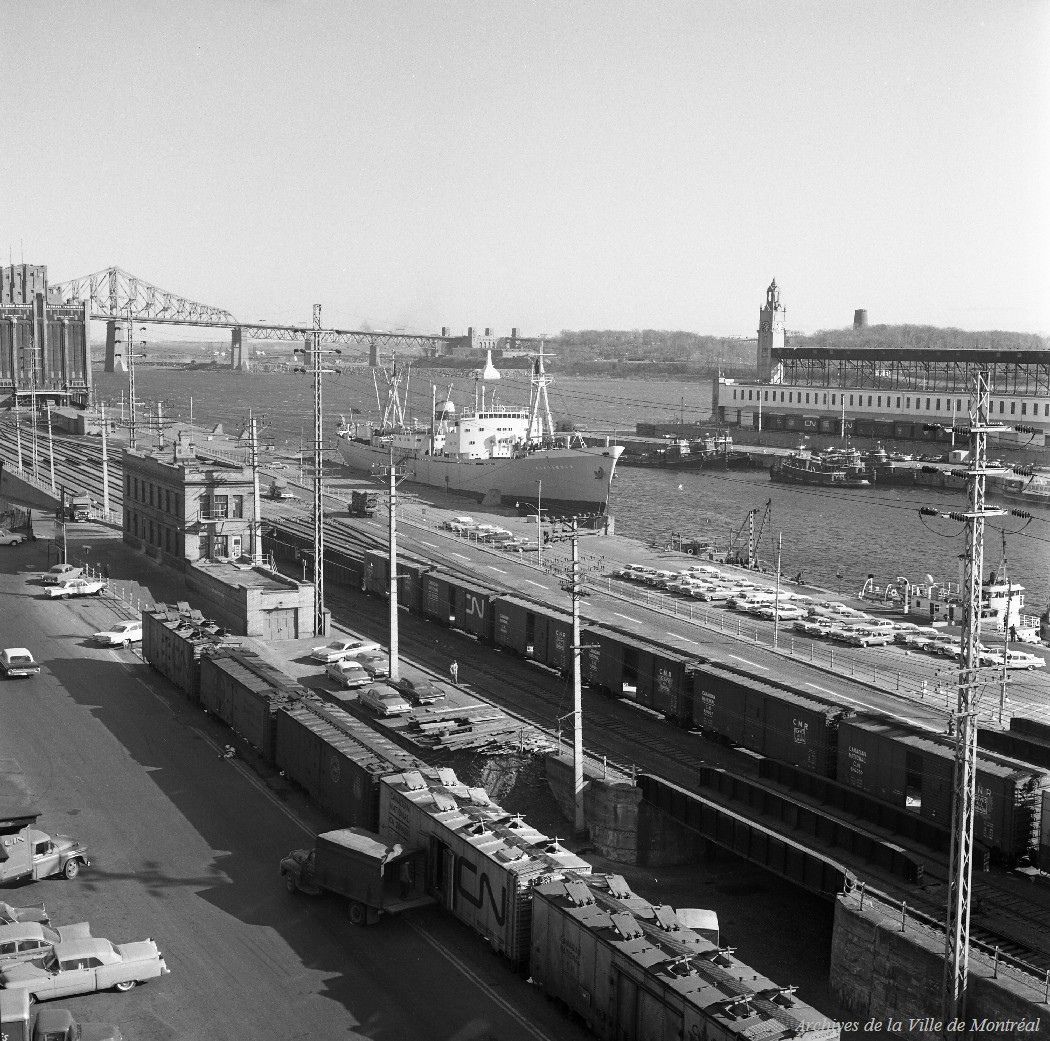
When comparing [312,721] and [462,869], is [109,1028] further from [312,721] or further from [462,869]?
[312,721]

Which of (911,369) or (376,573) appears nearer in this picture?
(376,573)

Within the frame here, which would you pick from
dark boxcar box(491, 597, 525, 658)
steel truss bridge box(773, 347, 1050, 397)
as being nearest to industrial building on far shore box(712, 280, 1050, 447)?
steel truss bridge box(773, 347, 1050, 397)

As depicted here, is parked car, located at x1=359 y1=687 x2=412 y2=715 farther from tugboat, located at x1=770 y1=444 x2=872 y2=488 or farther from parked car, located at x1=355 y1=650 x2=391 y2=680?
tugboat, located at x1=770 y1=444 x2=872 y2=488

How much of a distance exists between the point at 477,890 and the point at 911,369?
140 meters

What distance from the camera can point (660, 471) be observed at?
427ft

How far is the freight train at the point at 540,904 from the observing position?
623 inches

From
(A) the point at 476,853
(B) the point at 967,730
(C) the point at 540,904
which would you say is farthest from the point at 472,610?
(B) the point at 967,730

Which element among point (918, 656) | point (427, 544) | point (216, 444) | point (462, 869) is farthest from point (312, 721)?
point (216, 444)

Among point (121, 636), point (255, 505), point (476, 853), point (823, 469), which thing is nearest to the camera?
point (476, 853)

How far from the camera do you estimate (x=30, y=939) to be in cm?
1870

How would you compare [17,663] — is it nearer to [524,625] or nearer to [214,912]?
[524,625]

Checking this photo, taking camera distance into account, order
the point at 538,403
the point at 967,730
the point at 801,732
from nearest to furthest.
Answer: the point at 967,730 < the point at 801,732 < the point at 538,403

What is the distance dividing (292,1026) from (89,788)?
11236 millimetres

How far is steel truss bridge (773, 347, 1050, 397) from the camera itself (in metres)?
121
